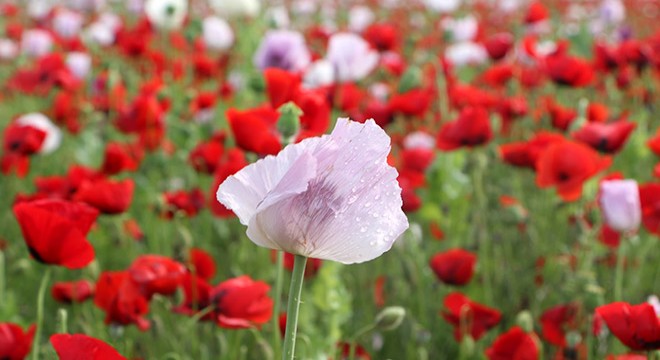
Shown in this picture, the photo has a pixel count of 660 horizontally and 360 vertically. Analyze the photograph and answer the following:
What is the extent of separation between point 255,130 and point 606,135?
798mm

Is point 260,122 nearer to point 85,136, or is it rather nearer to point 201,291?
point 201,291

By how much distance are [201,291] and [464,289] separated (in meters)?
0.78

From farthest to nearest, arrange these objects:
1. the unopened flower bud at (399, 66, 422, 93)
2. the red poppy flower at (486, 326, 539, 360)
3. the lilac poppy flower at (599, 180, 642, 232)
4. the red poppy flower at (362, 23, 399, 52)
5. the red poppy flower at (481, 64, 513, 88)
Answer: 1. the red poppy flower at (362, 23, 399, 52)
2. the red poppy flower at (481, 64, 513, 88)
3. the unopened flower bud at (399, 66, 422, 93)
4. the lilac poppy flower at (599, 180, 642, 232)
5. the red poppy flower at (486, 326, 539, 360)

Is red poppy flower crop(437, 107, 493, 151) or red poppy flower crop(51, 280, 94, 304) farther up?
red poppy flower crop(437, 107, 493, 151)

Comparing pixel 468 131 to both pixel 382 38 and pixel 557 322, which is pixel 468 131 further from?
pixel 382 38

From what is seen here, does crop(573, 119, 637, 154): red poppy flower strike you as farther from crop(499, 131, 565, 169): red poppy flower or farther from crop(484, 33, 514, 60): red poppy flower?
crop(484, 33, 514, 60): red poppy flower

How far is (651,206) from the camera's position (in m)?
1.43

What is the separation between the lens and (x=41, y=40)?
3.71 m

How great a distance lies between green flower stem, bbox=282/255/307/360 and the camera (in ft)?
2.07

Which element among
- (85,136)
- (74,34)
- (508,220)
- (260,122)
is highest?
(260,122)

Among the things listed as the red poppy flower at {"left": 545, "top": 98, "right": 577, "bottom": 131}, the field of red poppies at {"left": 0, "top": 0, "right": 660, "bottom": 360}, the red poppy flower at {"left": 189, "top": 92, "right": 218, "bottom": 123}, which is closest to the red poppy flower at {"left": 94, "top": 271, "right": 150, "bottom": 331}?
the field of red poppies at {"left": 0, "top": 0, "right": 660, "bottom": 360}

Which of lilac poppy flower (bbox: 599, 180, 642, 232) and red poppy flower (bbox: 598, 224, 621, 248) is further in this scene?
red poppy flower (bbox: 598, 224, 621, 248)

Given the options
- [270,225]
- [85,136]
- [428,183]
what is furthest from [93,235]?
[270,225]

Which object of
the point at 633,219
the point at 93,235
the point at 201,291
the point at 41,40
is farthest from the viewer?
the point at 41,40
